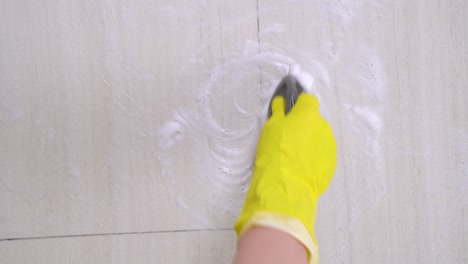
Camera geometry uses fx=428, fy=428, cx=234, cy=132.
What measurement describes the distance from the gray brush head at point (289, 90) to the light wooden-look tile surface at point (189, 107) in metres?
0.03

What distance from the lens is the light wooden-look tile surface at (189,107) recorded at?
755 mm

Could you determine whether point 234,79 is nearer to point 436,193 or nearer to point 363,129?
point 363,129

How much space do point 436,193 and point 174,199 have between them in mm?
466

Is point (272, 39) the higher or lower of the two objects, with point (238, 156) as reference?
higher

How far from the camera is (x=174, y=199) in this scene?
0.76m

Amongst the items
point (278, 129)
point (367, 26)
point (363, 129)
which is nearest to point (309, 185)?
point (278, 129)

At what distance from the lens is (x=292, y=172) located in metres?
0.61

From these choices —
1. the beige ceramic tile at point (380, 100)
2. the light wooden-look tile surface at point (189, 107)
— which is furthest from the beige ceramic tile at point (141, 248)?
the beige ceramic tile at point (380, 100)

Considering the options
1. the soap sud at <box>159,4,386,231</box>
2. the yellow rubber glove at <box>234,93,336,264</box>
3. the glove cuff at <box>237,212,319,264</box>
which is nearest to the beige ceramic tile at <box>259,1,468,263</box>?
the soap sud at <box>159,4,386,231</box>

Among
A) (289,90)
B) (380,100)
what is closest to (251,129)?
(289,90)

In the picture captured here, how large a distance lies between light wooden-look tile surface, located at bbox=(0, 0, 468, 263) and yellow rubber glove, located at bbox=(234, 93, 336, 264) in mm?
111

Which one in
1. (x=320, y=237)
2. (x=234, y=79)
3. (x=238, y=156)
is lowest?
(x=320, y=237)

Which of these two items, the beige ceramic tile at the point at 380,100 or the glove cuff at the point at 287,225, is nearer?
the glove cuff at the point at 287,225

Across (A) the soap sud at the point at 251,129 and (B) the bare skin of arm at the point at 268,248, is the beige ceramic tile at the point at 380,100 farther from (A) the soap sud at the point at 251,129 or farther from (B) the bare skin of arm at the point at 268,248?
(B) the bare skin of arm at the point at 268,248
